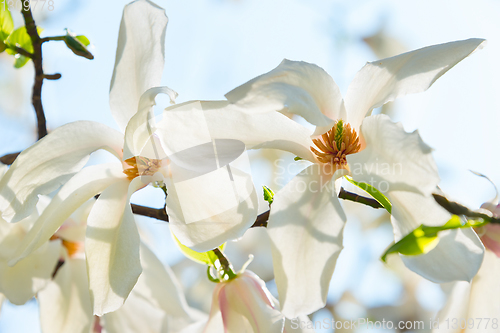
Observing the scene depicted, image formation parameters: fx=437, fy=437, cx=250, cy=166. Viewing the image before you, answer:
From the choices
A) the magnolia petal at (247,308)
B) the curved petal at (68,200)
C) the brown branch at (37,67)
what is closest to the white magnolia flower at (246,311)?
the magnolia petal at (247,308)

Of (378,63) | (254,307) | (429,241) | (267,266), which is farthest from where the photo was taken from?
(267,266)

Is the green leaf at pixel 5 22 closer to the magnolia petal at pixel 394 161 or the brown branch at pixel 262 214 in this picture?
the brown branch at pixel 262 214

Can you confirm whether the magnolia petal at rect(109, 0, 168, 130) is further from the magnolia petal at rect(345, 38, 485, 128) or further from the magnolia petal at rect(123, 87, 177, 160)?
the magnolia petal at rect(345, 38, 485, 128)

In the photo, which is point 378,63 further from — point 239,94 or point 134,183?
point 134,183

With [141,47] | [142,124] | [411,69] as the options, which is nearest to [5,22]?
[141,47]

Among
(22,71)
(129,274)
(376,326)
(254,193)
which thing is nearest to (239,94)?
(254,193)

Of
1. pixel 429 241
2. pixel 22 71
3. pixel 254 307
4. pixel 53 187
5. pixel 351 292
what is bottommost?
pixel 351 292


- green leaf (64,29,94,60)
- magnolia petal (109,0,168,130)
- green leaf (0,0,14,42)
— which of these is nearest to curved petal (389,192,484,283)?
magnolia petal (109,0,168,130)

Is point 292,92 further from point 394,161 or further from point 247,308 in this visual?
point 247,308
